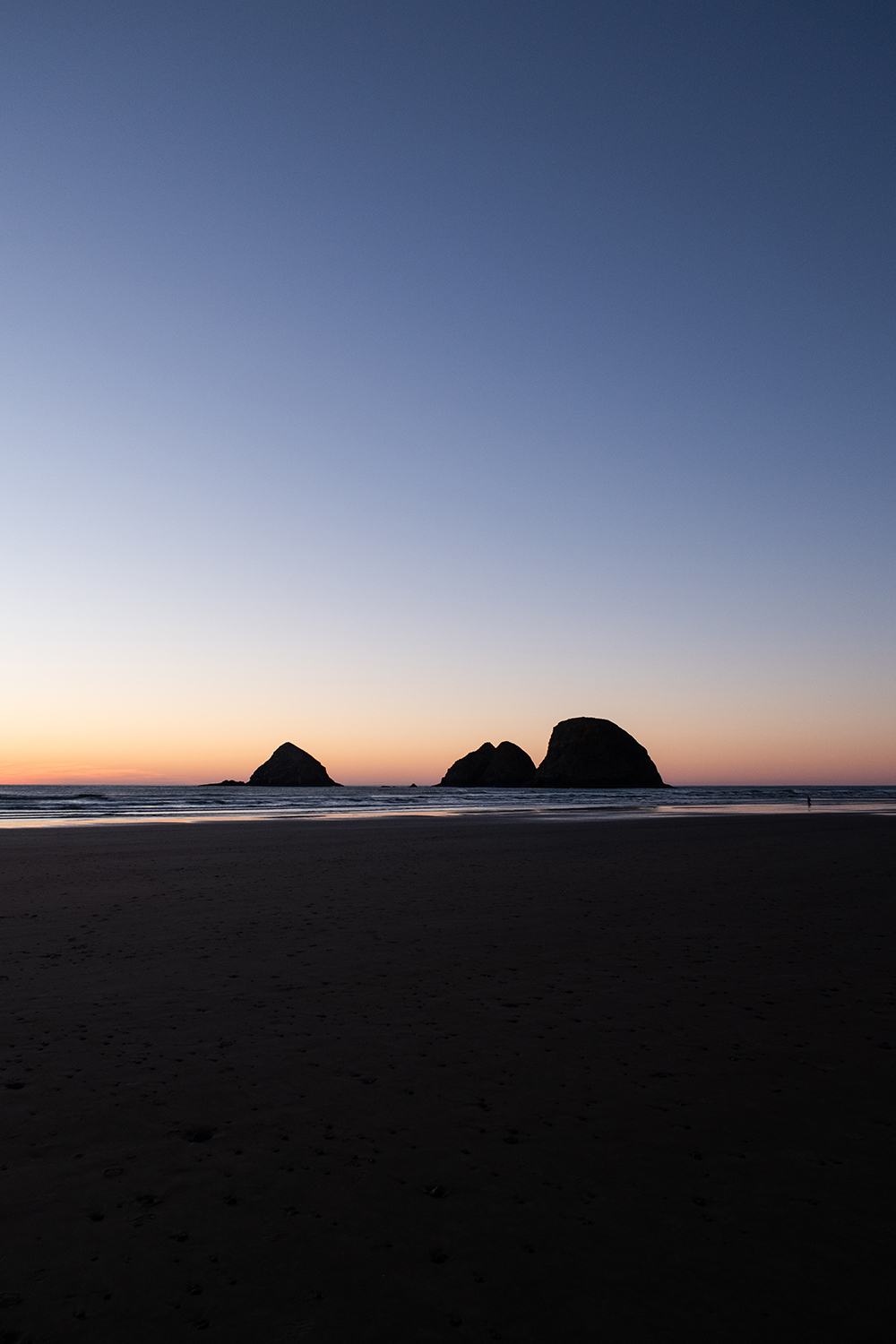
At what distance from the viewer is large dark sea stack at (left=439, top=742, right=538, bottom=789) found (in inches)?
6914

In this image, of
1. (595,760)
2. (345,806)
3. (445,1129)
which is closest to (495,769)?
(595,760)

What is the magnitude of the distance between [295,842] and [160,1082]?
2260 centimetres

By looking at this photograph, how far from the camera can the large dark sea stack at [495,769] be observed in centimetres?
17562

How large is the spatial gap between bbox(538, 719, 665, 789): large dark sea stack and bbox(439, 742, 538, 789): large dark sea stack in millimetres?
7394

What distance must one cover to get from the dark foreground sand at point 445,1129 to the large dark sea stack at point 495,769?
158908 mm

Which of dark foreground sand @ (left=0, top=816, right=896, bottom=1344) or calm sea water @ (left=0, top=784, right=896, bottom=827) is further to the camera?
calm sea water @ (left=0, top=784, right=896, bottom=827)

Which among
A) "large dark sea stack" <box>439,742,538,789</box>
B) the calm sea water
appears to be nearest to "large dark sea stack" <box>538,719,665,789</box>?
"large dark sea stack" <box>439,742,538,789</box>

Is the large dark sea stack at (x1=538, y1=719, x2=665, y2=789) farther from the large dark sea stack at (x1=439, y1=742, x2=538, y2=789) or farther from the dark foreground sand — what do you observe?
the dark foreground sand

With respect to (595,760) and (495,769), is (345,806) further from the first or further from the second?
(495,769)

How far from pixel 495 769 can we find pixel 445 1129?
175815 mm

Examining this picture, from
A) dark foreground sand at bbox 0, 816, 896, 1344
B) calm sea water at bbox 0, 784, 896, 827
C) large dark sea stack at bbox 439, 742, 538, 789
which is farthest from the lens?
large dark sea stack at bbox 439, 742, 538, 789

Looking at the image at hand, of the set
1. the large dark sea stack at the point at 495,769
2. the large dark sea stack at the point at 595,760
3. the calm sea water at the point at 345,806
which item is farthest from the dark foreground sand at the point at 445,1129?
the large dark sea stack at the point at 495,769

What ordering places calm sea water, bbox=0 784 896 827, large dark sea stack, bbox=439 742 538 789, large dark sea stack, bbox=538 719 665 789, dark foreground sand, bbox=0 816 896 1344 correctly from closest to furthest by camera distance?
dark foreground sand, bbox=0 816 896 1344 < calm sea water, bbox=0 784 896 827 < large dark sea stack, bbox=538 719 665 789 < large dark sea stack, bbox=439 742 538 789

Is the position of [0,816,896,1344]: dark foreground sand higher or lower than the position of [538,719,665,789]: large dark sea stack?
lower
